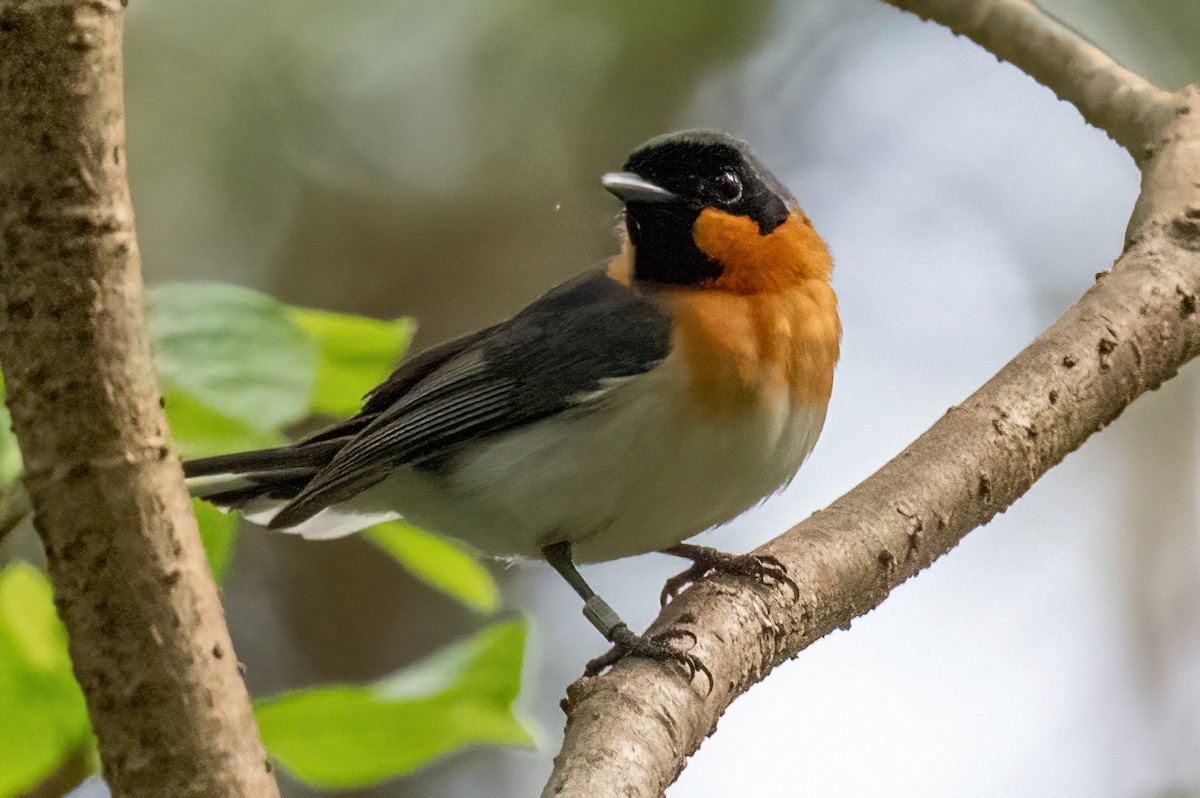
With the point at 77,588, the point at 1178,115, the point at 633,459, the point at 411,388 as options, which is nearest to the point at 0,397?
the point at 77,588

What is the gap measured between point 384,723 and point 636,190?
6.10 ft

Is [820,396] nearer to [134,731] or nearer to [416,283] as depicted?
[134,731]

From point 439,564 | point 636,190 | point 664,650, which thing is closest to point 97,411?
point 439,564

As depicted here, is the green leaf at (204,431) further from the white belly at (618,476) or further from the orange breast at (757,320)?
the orange breast at (757,320)

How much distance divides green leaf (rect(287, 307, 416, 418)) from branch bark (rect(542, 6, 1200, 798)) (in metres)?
0.67

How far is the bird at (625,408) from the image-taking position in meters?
3.03

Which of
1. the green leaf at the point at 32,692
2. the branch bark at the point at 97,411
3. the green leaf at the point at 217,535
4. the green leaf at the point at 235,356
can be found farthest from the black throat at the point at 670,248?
the branch bark at the point at 97,411

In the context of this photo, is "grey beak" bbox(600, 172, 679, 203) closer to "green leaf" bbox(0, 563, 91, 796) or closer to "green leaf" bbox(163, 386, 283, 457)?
"green leaf" bbox(163, 386, 283, 457)

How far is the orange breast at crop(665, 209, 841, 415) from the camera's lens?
301 cm

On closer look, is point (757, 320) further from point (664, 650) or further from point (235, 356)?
point (235, 356)

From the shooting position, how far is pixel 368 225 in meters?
A: 6.69

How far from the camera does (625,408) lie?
3.07 metres

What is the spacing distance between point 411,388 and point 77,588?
2.29 m

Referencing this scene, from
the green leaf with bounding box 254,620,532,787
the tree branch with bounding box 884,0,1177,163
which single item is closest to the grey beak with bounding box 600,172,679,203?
the tree branch with bounding box 884,0,1177,163
